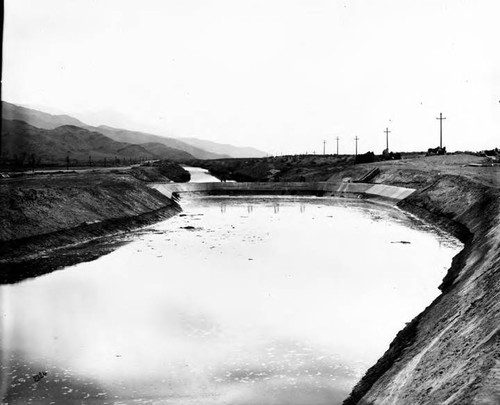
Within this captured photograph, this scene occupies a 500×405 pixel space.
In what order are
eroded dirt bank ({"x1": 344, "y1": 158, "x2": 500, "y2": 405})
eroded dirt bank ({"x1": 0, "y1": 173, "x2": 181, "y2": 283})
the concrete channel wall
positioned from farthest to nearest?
the concrete channel wall, eroded dirt bank ({"x1": 0, "y1": 173, "x2": 181, "y2": 283}), eroded dirt bank ({"x1": 344, "y1": 158, "x2": 500, "y2": 405})

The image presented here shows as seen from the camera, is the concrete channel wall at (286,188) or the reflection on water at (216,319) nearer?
the reflection on water at (216,319)

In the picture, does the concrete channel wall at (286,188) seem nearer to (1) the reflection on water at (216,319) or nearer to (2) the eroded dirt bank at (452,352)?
(1) the reflection on water at (216,319)

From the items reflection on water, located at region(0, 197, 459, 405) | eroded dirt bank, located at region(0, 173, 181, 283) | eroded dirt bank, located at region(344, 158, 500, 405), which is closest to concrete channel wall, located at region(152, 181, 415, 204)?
eroded dirt bank, located at region(0, 173, 181, 283)

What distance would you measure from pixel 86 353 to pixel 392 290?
13.7 metres

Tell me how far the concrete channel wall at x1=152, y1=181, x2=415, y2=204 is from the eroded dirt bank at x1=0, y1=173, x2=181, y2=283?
20482 millimetres

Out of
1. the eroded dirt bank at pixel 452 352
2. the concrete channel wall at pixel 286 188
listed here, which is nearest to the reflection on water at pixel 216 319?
the eroded dirt bank at pixel 452 352

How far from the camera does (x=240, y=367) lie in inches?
592

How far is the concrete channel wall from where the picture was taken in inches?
2926

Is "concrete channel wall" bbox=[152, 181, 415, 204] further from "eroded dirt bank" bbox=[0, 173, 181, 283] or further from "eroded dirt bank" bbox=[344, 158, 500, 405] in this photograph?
"eroded dirt bank" bbox=[344, 158, 500, 405]

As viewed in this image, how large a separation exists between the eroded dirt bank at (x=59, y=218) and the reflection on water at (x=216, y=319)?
318 centimetres

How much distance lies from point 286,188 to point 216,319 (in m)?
68.4

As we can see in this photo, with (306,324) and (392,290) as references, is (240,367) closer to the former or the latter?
(306,324)

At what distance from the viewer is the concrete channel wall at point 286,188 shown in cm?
7431

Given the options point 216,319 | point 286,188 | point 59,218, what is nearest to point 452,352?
point 216,319
